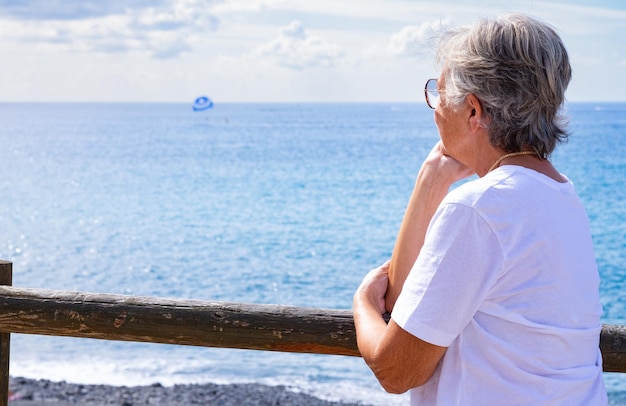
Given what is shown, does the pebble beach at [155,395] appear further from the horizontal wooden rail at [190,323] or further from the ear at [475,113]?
the ear at [475,113]

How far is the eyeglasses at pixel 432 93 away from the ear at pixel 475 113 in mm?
109

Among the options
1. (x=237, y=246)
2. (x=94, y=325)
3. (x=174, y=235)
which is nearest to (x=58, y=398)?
(x=94, y=325)

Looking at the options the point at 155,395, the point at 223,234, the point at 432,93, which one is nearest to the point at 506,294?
the point at 432,93

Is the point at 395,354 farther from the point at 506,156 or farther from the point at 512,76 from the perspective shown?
the point at 512,76

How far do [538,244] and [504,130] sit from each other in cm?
25

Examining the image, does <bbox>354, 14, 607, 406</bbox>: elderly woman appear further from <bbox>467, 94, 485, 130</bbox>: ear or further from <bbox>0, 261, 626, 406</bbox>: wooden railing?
<bbox>0, 261, 626, 406</bbox>: wooden railing

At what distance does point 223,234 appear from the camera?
100 ft

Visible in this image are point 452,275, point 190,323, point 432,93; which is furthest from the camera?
point 190,323

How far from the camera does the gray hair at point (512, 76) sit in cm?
172

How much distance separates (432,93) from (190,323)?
122 cm

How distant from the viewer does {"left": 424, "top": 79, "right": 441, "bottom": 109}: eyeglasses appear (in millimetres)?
1896

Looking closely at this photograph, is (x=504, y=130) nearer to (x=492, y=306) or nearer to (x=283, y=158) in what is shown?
(x=492, y=306)

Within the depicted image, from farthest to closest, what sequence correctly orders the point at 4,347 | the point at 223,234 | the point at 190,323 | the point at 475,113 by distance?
the point at 223,234 < the point at 4,347 < the point at 190,323 < the point at 475,113

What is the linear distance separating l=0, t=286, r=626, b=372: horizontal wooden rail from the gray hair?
1.00 metres
